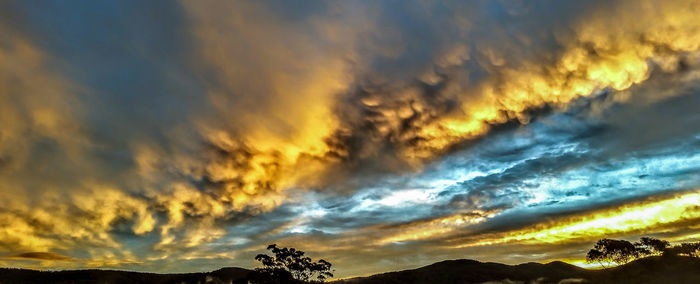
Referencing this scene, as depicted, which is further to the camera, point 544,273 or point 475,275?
point 544,273

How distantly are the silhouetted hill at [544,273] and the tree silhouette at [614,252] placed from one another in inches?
177

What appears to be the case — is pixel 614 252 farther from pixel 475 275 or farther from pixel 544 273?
pixel 475 275

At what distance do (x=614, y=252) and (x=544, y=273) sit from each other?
2297 cm

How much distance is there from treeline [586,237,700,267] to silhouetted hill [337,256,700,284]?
186 inches

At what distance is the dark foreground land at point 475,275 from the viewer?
98.9m

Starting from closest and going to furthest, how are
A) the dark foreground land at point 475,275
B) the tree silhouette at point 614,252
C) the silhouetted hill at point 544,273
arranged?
the dark foreground land at point 475,275
the silhouetted hill at point 544,273
the tree silhouette at point 614,252

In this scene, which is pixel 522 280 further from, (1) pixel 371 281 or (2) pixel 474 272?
(1) pixel 371 281

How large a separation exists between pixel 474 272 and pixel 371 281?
124 feet

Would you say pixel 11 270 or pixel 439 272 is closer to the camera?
pixel 11 270

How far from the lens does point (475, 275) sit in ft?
452

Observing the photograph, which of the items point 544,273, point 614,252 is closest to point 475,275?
point 544,273

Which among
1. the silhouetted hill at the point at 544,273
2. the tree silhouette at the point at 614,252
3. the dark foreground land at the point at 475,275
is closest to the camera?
the dark foreground land at the point at 475,275

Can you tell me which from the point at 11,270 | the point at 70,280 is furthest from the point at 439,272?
the point at 11,270

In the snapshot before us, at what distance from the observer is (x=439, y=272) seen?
140 metres
